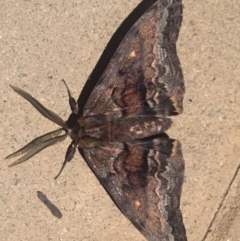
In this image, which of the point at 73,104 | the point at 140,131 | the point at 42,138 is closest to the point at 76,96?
the point at 73,104

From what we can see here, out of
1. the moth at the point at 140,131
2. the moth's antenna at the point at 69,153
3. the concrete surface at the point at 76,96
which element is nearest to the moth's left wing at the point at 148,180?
the moth at the point at 140,131

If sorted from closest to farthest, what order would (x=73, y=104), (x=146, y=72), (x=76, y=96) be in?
(x=146, y=72) < (x=73, y=104) < (x=76, y=96)

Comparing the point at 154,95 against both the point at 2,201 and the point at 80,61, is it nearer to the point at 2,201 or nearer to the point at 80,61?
the point at 80,61

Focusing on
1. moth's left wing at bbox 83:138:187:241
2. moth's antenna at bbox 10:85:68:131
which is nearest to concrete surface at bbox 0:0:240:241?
moth's antenna at bbox 10:85:68:131

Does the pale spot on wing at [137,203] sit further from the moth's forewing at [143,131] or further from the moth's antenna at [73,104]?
the moth's antenna at [73,104]

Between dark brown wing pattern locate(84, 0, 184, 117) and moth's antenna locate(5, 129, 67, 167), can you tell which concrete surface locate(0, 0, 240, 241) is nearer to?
moth's antenna locate(5, 129, 67, 167)

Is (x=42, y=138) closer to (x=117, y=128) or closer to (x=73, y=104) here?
(x=73, y=104)
